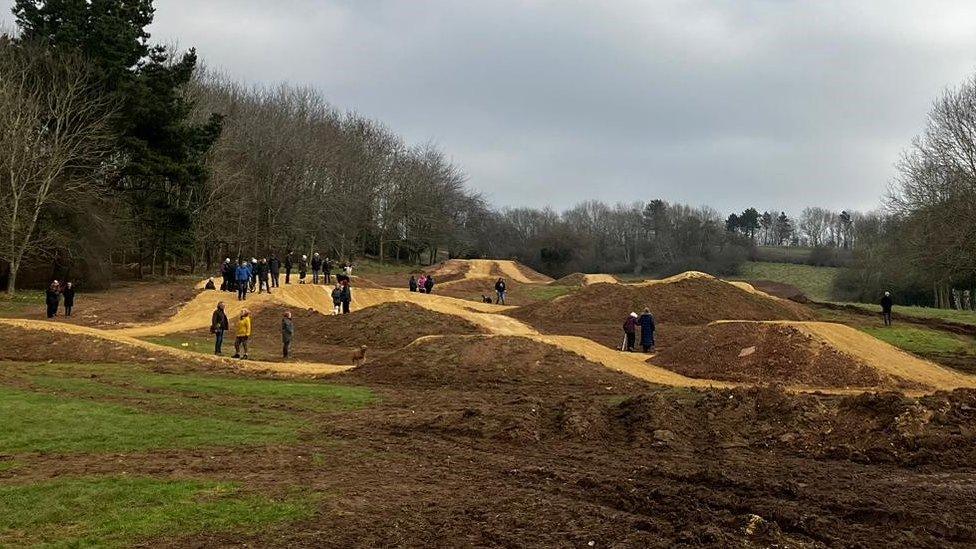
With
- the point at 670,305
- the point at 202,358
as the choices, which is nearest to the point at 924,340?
the point at 670,305

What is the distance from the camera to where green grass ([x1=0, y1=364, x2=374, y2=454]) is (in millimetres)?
11242

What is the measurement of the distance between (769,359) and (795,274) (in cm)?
7773

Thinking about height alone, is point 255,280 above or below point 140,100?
below

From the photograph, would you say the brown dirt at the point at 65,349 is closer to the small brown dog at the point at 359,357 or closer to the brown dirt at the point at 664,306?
the small brown dog at the point at 359,357

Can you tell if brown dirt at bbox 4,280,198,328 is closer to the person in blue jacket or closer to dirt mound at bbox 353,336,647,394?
the person in blue jacket

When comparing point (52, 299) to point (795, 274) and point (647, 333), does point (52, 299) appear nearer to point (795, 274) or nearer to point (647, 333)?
point (647, 333)

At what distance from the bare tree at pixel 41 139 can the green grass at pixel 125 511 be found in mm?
29376

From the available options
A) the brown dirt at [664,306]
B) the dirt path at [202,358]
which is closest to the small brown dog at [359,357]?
the dirt path at [202,358]

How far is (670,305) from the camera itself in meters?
39.2

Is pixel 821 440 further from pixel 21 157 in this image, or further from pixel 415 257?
pixel 415 257

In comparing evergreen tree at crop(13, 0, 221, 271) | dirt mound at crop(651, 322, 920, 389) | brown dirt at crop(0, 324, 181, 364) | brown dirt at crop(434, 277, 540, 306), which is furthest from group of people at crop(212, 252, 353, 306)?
brown dirt at crop(434, 277, 540, 306)

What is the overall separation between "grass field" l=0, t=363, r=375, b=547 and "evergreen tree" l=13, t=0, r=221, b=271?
23.2m

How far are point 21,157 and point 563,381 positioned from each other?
2988 cm

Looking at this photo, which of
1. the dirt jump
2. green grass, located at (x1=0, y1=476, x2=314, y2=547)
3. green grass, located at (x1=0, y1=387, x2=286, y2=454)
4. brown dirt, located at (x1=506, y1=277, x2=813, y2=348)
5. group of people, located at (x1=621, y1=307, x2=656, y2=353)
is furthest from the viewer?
brown dirt, located at (x1=506, y1=277, x2=813, y2=348)
